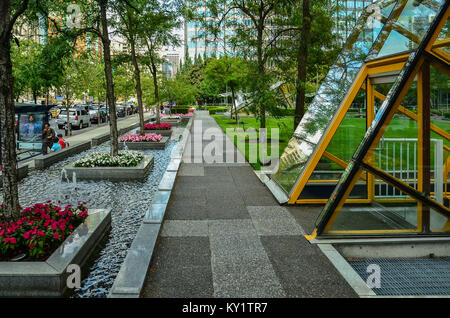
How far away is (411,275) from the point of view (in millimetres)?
5379

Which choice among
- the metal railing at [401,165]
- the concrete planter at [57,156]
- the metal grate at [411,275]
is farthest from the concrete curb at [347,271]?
the concrete planter at [57,156]

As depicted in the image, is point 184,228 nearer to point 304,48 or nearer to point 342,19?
point 304,48

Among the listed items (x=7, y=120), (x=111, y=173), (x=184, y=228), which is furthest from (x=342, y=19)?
(x=7, y=120)

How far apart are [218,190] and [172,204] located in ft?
5.92

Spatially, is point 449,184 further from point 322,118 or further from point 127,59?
point 127,59

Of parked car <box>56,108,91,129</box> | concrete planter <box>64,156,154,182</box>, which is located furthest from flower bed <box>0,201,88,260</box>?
parked car <box>56,108,91,129</box>

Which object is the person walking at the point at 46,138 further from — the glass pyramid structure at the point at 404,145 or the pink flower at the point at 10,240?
the glass pyramid structure at the point at 404,145

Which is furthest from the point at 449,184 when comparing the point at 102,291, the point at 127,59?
the point at 127,59

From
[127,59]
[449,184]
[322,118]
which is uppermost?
[127,59]

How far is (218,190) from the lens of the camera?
1024 cm

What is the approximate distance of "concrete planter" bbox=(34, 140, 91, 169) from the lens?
13.8 meters

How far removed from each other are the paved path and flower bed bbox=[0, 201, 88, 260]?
4.53ft

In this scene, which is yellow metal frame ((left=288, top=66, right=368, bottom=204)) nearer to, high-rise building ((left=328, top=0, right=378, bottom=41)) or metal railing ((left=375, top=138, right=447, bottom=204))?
metal railing ((left=375, top=138, right=447, bottom=204))

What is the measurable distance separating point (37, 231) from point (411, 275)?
507 cm
